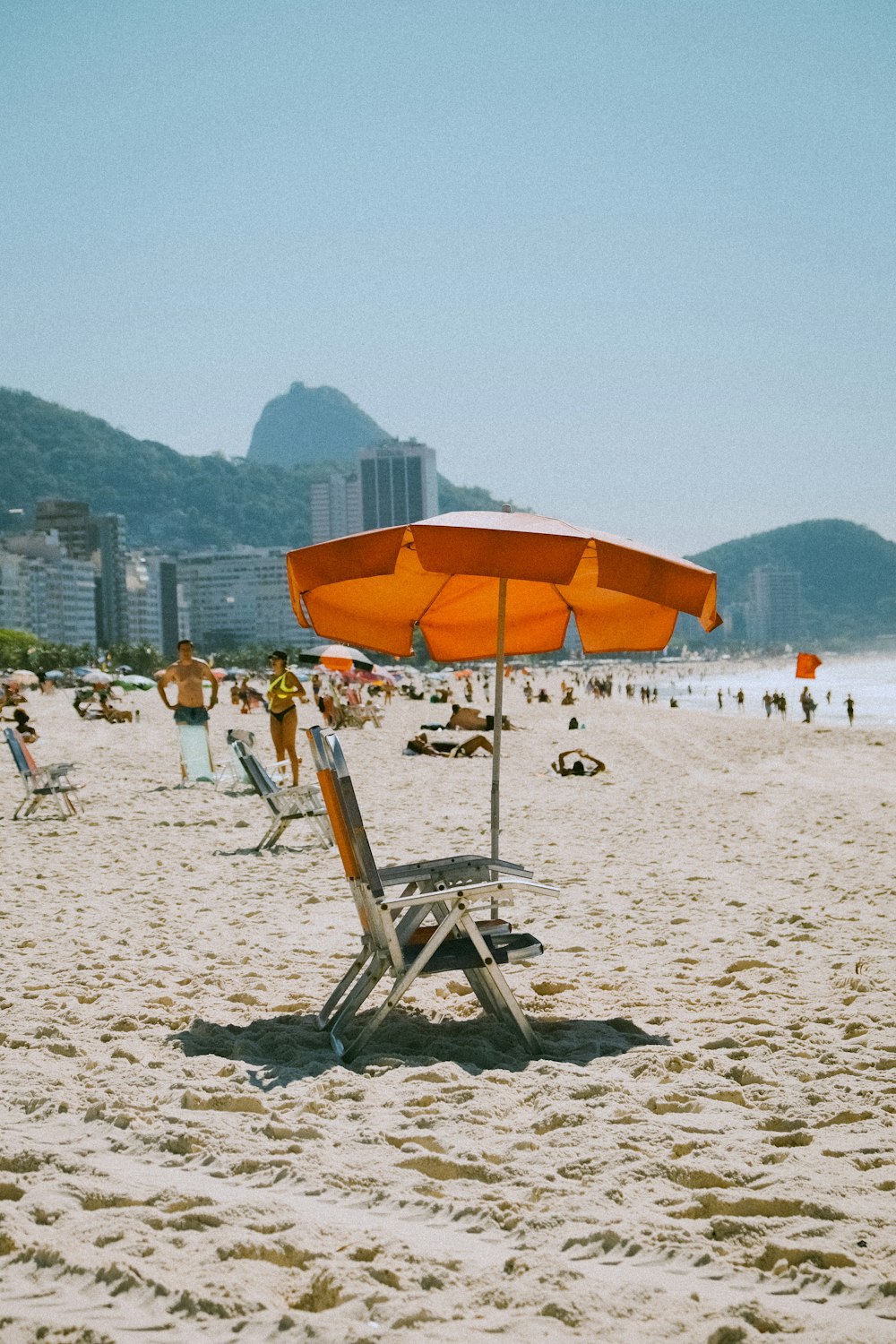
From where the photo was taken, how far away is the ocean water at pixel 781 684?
5997 centimetres

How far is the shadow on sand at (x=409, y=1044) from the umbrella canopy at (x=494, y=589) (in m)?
0.89

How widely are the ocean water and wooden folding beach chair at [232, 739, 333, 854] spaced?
32633 millimetres

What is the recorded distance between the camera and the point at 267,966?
5180mm

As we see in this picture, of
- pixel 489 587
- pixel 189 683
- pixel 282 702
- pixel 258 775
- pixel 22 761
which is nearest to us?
pixel 489 587

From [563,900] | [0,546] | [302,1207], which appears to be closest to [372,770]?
[563,900]

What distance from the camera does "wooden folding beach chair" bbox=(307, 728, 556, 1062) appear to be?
379 centimetres

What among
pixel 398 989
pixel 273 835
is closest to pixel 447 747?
pixel 273 835

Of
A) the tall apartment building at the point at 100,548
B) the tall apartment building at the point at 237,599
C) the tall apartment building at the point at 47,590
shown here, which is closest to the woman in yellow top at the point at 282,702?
the tall apartment building at the point at 47,590

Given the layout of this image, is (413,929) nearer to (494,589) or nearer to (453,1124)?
(453,1124)

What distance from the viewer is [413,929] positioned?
404 cm

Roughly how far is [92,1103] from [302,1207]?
92cm

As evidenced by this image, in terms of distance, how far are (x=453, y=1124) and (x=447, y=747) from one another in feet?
49.9

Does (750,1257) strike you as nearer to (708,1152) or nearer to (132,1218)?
(708,1152)

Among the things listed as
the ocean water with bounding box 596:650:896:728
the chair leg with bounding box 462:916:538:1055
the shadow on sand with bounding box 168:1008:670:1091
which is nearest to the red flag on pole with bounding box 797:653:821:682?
the ocean water with bounding box 596:650:896:728
